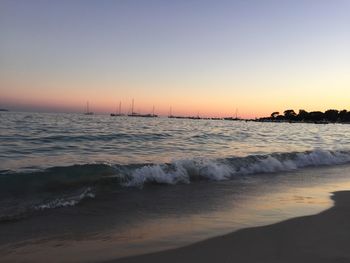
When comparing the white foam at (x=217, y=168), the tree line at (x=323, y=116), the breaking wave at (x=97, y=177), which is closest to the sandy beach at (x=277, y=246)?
the breaking wave at (x=97, y=177)

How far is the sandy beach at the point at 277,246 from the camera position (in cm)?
527

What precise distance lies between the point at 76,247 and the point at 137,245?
813mm

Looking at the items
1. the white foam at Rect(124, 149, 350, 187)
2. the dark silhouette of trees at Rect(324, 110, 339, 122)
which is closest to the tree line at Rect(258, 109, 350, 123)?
the dark silhouette of trees at Rect(324, 110, 339, 122)

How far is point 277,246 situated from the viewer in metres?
5.83

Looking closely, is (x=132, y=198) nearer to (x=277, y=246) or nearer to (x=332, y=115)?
(x=277, y=246)

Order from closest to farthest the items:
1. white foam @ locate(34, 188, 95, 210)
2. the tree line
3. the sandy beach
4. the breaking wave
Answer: the sandy beach, white foam @ locate(34, 188, 95, 210), the breaking wave, the tree line

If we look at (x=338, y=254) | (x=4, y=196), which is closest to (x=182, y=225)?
(x=338, y=254)

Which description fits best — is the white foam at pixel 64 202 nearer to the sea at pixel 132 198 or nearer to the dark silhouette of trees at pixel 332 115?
the sea at pixel 132 198

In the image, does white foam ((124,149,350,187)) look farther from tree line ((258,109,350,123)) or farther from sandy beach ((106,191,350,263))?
tree line ((258,109,350,123))

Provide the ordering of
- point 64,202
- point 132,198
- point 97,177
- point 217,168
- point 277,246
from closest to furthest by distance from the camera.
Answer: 1. point 277,246
2. point 64,202
3. point 132,198
4. point 97,177
5. point 217,168

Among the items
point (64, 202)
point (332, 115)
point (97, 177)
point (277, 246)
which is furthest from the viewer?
point (332, 115)

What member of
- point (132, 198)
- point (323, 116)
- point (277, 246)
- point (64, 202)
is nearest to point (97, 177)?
point (132, 198)

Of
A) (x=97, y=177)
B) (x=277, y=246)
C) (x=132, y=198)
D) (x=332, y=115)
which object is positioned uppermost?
(x=332, y=115)

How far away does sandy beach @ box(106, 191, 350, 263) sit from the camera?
527 cm
